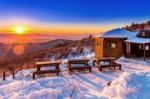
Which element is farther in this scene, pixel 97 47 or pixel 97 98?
pixel 97 47

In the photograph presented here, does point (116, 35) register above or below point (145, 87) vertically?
above

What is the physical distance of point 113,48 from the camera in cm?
3112

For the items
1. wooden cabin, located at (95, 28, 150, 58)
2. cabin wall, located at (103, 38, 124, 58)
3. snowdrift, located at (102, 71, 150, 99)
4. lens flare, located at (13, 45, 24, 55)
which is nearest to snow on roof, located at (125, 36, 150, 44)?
wooden cabin, located at (95, 28, 150, 58)

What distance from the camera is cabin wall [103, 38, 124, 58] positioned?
30.7m

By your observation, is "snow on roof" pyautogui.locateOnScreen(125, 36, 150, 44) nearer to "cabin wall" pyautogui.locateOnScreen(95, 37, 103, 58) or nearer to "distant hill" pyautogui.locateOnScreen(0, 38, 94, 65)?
"cabin wall" pyautogui.locateOnScreen(95, 37, 103, 58)

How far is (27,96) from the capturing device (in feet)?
37.8

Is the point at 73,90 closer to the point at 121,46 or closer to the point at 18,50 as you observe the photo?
the point at 121,46

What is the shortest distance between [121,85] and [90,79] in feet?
17.2

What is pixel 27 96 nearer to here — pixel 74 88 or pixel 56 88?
pixel 56 88

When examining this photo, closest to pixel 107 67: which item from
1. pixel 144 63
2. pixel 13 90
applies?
pixel 144 63

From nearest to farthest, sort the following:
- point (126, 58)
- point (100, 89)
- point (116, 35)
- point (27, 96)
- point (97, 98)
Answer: point (27, 96)
point (97, 98)
point (100, 89)
point (126, 58)
point (116, 35)

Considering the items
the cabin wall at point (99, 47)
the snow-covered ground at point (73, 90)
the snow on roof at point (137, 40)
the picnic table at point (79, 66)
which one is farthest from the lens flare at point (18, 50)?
the snow-covered ground at point (73, 90)

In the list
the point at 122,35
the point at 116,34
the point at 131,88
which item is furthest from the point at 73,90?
the point at 116,34

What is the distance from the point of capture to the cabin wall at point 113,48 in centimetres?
3073
